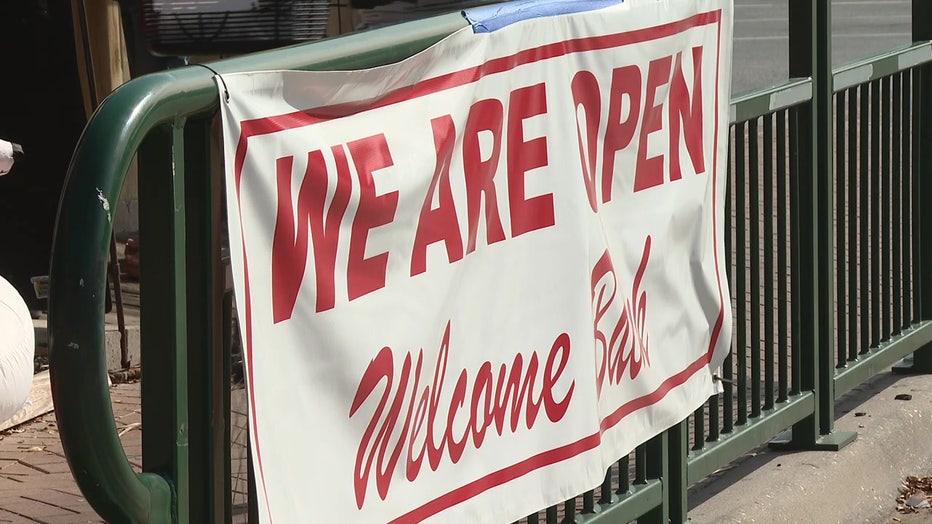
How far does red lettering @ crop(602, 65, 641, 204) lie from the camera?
9.95 feet

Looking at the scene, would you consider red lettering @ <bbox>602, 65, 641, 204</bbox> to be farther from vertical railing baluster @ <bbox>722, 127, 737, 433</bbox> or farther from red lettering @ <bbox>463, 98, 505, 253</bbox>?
vertical railing baluster @ <bbox>722, 127, 737, 433</bbox>

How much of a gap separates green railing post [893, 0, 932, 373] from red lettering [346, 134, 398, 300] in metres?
3.26

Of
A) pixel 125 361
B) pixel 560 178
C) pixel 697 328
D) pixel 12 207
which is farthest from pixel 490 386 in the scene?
pixel 12 207

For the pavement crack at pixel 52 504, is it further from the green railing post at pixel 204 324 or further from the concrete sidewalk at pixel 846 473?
the green railing post at pixel 204 324

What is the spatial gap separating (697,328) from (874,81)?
5.63 feet

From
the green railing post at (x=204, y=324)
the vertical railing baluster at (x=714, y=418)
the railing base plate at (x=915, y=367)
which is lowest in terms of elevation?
the railing base plate at (x=915, y=367)

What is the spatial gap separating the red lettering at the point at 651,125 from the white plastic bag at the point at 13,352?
129 cm

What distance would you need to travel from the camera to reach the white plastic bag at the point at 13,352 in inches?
104

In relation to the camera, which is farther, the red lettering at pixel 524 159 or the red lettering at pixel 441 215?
the red lettering at pixel 524 159

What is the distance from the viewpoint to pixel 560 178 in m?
2.80

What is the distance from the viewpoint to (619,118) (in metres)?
3.06

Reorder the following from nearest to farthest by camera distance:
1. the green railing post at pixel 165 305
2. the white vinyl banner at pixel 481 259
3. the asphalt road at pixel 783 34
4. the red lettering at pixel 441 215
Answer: the green railing post at pixel 165 305
the white vinyl banner at pixel 481 259
the red lettering at pixel 441 215
the asphalt road at pixel 783 34

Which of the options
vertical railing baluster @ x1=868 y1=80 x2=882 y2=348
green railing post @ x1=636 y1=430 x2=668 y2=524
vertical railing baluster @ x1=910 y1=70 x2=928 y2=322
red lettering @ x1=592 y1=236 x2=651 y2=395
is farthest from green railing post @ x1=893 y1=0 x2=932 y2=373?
red lettering @ x1=592 y1=236 x2=651 y2=395

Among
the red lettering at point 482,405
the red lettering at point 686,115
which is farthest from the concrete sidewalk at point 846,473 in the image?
the red lettering at point 482,405
